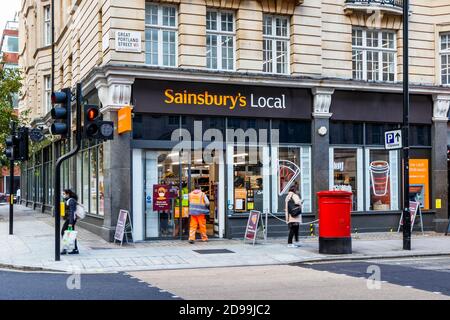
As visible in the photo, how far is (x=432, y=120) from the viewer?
21.2 m

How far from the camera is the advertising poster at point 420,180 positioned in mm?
21109

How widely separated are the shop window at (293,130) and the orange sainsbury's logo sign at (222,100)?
22.7 inches

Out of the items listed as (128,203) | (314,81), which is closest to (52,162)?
(128,203)

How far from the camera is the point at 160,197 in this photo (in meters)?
18.0

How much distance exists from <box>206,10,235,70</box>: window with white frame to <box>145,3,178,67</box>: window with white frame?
3.58 ft

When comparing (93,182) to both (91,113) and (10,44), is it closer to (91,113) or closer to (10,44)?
(91,113)

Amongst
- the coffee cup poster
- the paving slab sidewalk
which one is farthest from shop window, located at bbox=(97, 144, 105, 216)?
the coffee cup poster

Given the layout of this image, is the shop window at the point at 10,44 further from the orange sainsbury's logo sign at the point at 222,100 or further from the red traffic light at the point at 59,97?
the red traffic light at the point at 59,97

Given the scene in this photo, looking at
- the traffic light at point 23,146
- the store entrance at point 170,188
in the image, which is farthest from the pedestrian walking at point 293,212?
the traffic light at point 23,146

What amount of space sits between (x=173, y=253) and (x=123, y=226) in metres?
2.16

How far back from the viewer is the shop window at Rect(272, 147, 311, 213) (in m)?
19.5

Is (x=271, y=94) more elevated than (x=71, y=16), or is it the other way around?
(x=71, y=16)
